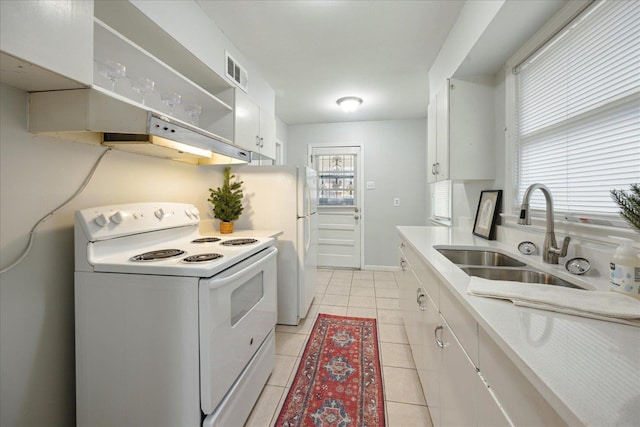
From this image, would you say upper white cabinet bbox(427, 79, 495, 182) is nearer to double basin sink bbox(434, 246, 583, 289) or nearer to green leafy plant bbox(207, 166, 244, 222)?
double basin sink bbox(434, 246, 583, 289)

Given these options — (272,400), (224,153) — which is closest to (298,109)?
(224,153)

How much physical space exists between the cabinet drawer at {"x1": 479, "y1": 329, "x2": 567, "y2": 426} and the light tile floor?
996mm

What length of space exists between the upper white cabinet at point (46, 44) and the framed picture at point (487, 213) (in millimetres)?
2351

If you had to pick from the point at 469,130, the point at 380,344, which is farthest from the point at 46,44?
the point at 380,344

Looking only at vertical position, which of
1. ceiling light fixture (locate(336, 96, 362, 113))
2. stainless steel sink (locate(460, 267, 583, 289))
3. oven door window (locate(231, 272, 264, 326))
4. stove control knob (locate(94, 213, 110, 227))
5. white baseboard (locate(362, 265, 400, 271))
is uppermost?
ceiling light fixture (locate(336, 96, 362, 113))

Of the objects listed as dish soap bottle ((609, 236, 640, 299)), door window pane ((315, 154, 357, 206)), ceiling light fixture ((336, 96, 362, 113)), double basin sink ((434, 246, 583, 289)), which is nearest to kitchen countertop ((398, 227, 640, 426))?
dish soap bottle ((609, 236, 640, 299))

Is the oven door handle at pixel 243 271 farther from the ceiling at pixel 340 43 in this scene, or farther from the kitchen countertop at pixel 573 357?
the ceiling at pixel 340 43

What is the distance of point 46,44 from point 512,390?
1.58 m

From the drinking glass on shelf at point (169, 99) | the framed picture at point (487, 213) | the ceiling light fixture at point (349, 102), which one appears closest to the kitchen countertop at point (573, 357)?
the framed picture at point (487, 213)

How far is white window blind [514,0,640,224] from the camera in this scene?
41.2 inches

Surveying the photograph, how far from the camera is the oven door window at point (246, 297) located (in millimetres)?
1313

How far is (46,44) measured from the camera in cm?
83

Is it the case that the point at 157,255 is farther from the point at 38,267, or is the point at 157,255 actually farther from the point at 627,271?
the point at 627,271

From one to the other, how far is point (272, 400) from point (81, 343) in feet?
3.32
